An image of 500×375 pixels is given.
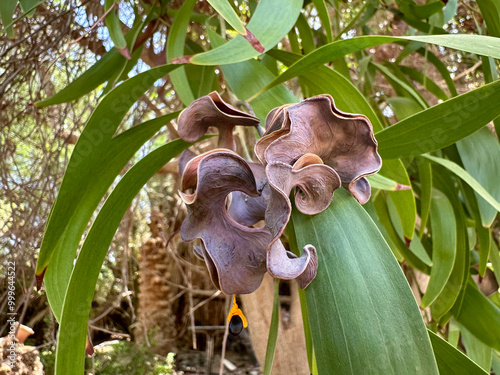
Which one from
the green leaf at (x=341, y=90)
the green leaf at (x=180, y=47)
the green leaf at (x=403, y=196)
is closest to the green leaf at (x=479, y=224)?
the green leaf at (x=403, y=196)

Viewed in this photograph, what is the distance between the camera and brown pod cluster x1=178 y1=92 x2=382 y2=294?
210mm

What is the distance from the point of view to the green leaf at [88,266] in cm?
31

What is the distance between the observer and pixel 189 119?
0.27 meters

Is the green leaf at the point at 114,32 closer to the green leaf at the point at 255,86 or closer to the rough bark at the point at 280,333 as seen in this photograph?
the green leaf at the point at 255,86

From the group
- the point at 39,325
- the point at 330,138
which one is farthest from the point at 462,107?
the point at 39,325

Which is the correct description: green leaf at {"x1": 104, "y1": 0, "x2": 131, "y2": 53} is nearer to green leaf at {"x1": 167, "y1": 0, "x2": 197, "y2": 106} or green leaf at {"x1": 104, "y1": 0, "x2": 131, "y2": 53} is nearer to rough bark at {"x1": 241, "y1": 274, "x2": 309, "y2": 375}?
green leaf at {"x1": 167, "y1": 0, "x2": 197, "y2": 106}

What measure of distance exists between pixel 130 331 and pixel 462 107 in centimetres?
227

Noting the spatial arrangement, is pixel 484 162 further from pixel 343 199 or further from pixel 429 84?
pixel 343 199

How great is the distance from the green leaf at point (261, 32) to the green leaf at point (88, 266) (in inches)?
3.0

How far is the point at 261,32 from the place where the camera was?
331mm

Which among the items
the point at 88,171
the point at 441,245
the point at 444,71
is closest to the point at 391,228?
the point at 441,245

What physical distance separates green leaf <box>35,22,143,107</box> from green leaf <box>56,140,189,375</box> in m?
0.25

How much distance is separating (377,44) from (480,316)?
404 millimetres

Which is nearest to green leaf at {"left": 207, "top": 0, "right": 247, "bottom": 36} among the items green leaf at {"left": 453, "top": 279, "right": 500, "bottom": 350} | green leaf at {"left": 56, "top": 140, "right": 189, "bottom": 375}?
green leaf at {"left": 56, "top": 140, "right": 189, "bottom": 375}
